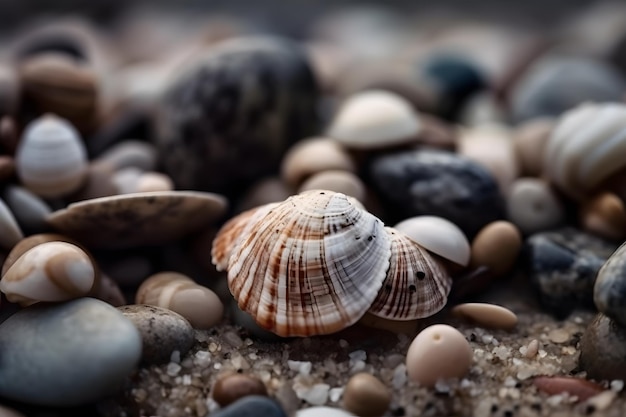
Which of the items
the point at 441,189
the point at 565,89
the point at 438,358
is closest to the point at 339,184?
the point at 441,189

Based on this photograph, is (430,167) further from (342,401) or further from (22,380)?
(22,380)

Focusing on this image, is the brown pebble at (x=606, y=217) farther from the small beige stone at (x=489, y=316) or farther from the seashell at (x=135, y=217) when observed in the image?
the seashell at (x=135, y=217)

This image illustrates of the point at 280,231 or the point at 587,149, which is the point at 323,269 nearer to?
the point at 280,231

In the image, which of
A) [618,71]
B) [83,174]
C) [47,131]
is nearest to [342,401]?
[83,174]

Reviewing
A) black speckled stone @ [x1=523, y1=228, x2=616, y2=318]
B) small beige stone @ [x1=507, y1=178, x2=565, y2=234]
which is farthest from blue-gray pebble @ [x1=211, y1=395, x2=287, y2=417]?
small beige stone @ [x1=507, y1=178, x2=565, y2=234]

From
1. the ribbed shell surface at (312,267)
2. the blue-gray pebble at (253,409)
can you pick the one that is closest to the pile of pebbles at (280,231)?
the blue-gray pebble at (253,409)

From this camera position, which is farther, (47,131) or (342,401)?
(47,131)

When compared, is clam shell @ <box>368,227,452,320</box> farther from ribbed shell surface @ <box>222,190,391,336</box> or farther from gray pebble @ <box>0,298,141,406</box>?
gray pebble @ <box>0,298,141,406</box>

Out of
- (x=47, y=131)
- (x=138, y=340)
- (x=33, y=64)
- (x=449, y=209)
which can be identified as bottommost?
(x=138, y=340)
